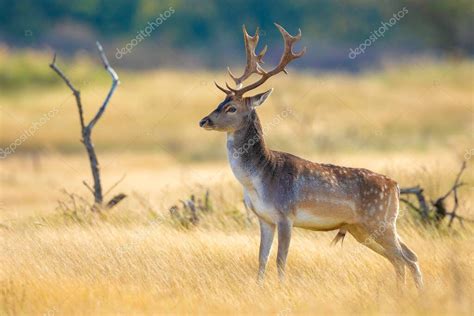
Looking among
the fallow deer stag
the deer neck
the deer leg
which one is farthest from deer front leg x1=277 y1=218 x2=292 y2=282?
the deer leg

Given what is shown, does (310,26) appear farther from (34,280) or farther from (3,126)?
(34,280)

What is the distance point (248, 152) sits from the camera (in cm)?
941

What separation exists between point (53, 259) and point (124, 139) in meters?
19.5

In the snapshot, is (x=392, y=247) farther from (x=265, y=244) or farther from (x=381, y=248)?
(x=265, y=244)

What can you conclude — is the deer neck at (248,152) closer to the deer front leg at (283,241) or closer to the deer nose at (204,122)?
the deer nose at (204,122)

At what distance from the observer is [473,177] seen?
593 inches

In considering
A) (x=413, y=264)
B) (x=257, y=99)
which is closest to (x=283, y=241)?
(x=413, y=264)

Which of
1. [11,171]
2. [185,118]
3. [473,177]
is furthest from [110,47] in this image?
[473,177]

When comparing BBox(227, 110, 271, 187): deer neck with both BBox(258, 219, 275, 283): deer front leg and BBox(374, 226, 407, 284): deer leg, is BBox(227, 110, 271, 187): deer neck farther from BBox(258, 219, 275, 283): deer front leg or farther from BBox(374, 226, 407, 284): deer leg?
BBox(374, 226, 407, 284): deer leg

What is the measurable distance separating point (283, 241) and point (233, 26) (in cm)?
5620

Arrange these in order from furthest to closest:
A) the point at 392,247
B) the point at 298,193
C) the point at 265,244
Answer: the point at 392,247, the point at 265,244, the point at 298,193

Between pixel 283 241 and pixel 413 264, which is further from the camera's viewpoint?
pixel 413 264

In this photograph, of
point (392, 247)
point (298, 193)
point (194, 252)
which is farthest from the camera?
point (194, 252)

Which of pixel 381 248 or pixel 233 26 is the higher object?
pixel 233 26
